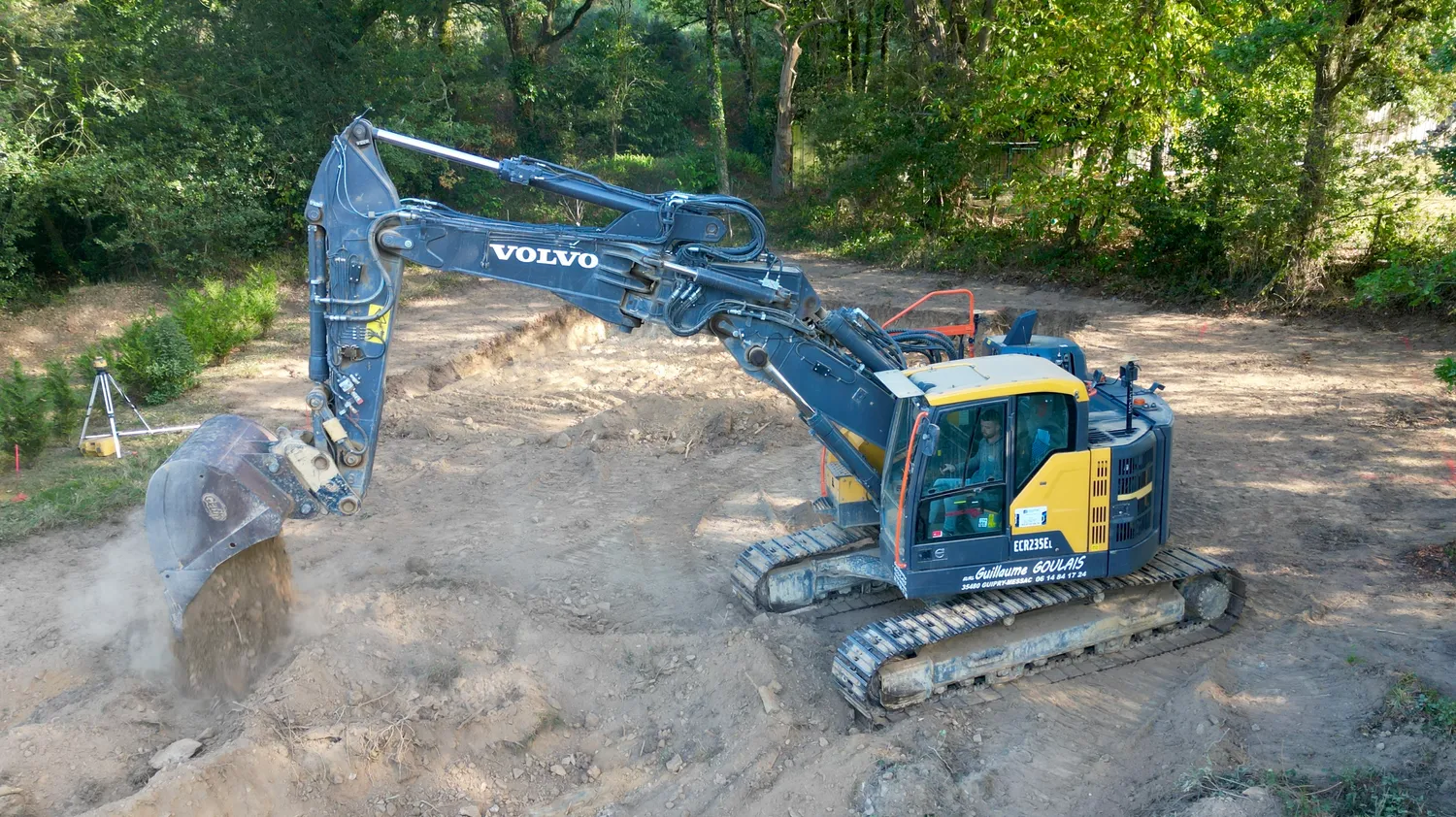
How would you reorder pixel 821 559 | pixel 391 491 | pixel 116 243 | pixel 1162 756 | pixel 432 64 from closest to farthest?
pixel 1162 756 → pixel 821 559 → pixel 391 491 → pixel 116 243 → pixel 432 64

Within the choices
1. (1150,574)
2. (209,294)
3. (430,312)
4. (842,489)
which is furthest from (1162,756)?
(209,294)

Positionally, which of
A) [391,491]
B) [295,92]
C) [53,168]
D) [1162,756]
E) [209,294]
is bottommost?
[1162,756]

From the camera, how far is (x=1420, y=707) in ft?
20.4

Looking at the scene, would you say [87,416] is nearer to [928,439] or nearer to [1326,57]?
[928,439]

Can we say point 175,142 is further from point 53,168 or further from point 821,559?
point 821,559

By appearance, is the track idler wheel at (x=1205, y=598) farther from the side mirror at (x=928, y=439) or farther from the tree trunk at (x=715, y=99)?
the tree trunk at (x=715, y=99)

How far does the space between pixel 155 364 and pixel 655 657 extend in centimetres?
991

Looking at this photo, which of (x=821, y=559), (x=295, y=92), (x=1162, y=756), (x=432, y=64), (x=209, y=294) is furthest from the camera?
(x=432, y=64)

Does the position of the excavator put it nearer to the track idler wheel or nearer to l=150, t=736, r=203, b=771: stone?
the track idler wheel

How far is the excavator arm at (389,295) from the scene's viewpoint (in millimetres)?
6289

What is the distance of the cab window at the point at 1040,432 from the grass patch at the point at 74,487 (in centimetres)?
802

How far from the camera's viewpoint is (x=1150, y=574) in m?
7.43

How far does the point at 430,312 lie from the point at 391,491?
7.81m

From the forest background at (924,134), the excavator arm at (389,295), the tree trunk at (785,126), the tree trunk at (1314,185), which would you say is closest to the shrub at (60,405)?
the forest background at (924,134)
